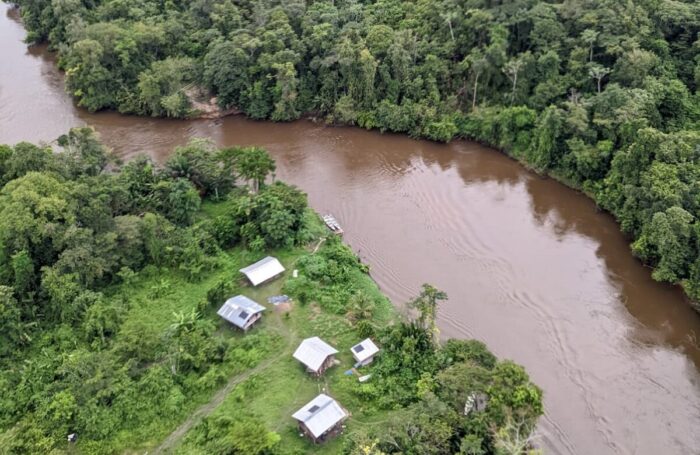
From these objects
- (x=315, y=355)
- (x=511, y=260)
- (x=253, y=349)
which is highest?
(x=315, y=355)

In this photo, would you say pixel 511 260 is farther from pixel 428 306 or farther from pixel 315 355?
pixel 315 355

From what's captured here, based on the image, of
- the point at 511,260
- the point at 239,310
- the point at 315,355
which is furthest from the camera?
the point at 511,260

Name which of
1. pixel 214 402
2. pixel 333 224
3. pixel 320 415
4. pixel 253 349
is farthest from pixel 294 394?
pixel 333 224

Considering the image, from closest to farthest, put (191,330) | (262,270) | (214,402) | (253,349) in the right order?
(214,402) → (253,349) → (191,330) → (262,270)

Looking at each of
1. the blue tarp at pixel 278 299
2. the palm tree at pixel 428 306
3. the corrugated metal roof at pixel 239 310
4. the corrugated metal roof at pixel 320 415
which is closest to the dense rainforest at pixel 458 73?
the palm tree at pixel 428 306

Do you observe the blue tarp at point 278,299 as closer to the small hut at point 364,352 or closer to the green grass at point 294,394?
the green grass at point 294,394

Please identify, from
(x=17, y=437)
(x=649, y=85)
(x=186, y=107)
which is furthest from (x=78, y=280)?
(x=649, y=85)
